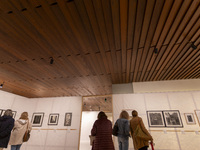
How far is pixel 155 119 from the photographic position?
4.23 metres

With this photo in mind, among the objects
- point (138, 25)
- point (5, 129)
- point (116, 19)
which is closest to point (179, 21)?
point (138, 25)

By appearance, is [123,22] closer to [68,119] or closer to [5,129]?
[5,129]

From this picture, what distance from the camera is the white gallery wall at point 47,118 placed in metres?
5.88

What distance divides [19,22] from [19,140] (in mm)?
3164

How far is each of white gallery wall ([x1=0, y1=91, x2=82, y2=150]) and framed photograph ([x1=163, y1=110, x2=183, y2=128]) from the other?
425 cm

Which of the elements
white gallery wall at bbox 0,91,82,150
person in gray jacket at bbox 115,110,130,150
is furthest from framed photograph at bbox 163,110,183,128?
white gallery wall at bbox 0,91,82,150

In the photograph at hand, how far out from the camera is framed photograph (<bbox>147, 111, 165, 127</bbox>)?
4166 mm

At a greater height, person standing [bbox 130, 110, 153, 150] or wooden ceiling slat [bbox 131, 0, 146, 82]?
wooden ceiling slat [bbox 131, 0, 146, 82]

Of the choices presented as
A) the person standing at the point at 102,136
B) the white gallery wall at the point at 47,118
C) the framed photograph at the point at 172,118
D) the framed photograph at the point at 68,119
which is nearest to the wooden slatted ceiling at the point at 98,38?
the framed photograph at the point at 172,118

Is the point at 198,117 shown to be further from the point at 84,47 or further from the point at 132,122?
the point at 84,47

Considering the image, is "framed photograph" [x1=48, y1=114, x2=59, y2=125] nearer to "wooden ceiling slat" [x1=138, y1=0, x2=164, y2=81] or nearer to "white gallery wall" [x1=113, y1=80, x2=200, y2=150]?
"white gallery wall" [x1=113, y1=80, x2=200, y2=150]

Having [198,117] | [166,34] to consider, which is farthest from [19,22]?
[198,117]

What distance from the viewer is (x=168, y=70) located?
3941 millimetres

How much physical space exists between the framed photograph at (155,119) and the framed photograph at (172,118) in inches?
5.4
